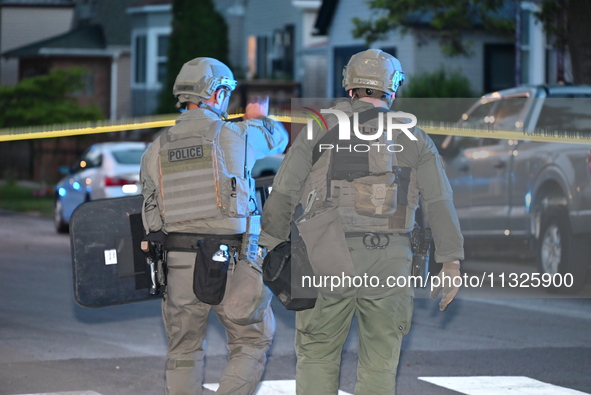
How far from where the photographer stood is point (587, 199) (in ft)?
34.8

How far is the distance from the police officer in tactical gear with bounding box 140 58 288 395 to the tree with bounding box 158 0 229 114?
29.6 meters

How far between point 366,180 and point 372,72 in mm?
531

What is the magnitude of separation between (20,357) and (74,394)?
1.36 meters

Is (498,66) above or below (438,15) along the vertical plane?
below

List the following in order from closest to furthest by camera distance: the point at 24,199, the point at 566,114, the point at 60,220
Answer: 1. the point at 566,114
2. the point at 60,220
3. the point at 24,199

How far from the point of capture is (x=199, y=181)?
584cm

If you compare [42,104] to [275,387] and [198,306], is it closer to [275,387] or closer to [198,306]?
[275,387]

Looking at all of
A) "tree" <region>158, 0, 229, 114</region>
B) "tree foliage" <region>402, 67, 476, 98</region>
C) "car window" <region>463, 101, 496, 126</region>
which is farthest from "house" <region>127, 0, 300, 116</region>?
"car window" <region>463, 101, 496, 126</region>

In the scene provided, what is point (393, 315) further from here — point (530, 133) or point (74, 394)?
point (530, 133)

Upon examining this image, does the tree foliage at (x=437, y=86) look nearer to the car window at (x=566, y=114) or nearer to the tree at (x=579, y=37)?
the tree at (x=579, y=37)

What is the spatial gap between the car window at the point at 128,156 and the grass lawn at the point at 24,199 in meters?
5.90

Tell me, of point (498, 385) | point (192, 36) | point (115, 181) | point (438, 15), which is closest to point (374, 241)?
point (498, 385)

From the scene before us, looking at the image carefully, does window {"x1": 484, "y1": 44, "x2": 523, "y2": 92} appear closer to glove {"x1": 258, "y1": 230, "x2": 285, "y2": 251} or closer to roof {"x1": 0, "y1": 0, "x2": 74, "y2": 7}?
glove {"x1": 258, "y1": 230, "x2": 285, "y2": 251}

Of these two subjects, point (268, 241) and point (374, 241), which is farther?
point (268, 241)
